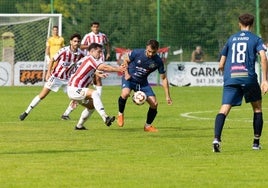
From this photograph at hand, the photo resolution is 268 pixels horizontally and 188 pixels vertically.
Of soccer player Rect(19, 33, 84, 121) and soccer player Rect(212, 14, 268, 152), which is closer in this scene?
soccer player Rect(212, 14, 268, 152)

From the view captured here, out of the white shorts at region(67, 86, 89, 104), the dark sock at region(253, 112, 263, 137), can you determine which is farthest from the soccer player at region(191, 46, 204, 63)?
the dark sock at region(253, 112, 263, 137)

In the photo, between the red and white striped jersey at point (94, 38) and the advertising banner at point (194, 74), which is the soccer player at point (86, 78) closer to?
the red and white striped jersey at point (94, 38)

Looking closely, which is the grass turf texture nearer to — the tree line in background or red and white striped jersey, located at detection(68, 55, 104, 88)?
red and white striped jersey, located at detection(68, 55, 104, 88)

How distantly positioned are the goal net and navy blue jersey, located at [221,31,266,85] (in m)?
27.0

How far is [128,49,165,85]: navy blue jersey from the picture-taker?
19.7 meters

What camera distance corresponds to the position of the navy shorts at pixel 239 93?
15039 millimetres

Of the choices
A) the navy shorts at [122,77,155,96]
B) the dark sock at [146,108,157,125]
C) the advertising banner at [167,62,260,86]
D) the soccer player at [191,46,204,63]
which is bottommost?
the advertising banner at [167,62,260,86]

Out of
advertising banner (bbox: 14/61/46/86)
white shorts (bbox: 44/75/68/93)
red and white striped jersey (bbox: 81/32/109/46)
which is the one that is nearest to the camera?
white shorts (bbox: 44/75/68/93)

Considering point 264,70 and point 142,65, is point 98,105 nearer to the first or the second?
point 142,65

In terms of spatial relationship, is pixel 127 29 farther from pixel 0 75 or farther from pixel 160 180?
pixel 160 180

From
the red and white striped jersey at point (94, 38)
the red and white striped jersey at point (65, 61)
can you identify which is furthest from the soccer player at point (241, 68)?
the red and white striped jersey at point (94, 38)

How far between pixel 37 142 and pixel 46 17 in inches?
976

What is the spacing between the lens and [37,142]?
54.7 feet

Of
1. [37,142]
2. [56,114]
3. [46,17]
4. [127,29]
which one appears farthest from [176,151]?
[127,29]
